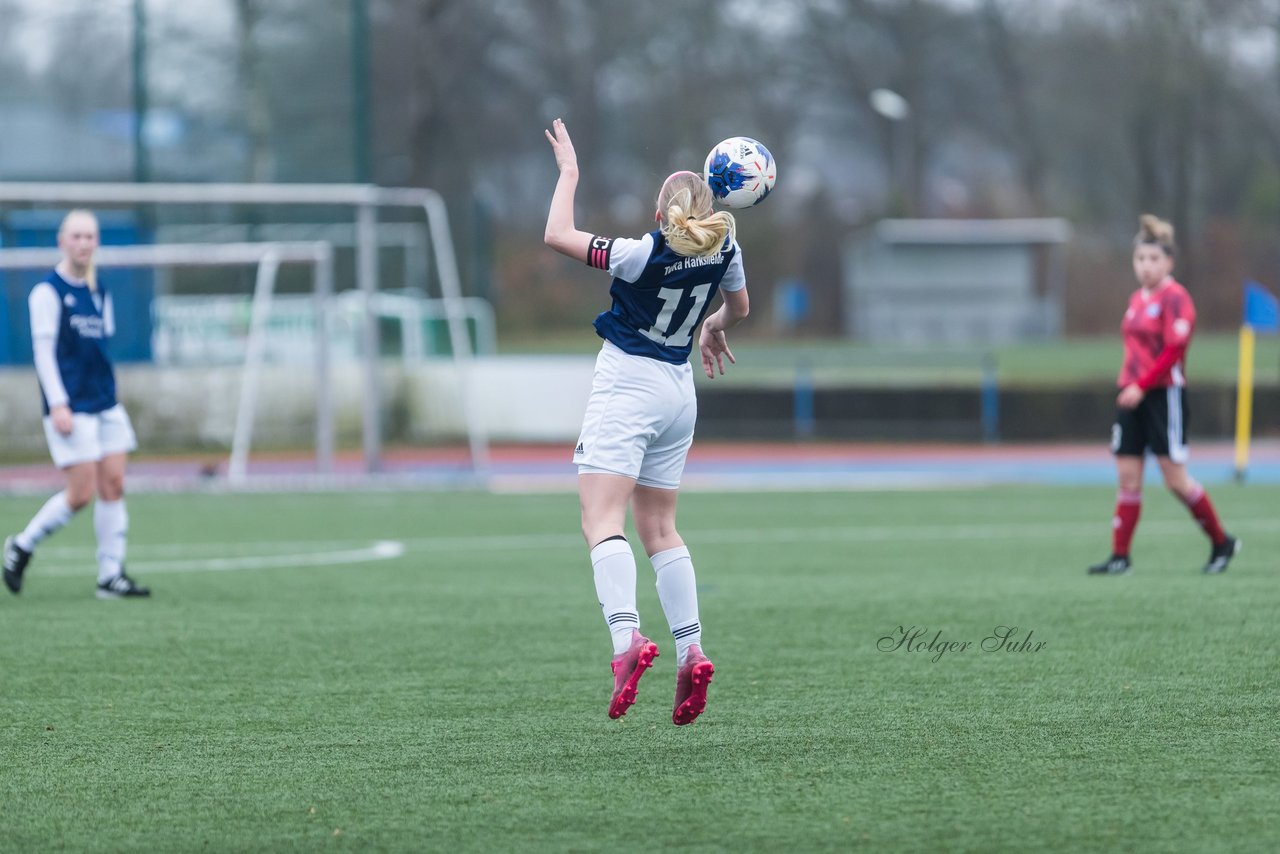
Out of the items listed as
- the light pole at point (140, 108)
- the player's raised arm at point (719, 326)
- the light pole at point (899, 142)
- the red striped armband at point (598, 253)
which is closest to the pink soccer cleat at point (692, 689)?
the player's raised arm at point (719, 326)

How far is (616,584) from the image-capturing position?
5.86 m

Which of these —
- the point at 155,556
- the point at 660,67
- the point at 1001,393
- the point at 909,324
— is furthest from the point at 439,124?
the point at 155,556

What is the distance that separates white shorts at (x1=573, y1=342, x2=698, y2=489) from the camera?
230 inches

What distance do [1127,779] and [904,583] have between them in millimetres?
4979

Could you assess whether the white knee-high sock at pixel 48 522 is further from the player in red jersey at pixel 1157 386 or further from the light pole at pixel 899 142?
the light pole at pixel 899 142

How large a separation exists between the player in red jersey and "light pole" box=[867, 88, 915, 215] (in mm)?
42643

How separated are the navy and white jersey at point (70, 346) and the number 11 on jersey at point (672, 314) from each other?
4.35 m

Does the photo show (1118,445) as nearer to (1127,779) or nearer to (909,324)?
(1127,779)

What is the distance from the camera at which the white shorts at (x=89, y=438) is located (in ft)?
30.2

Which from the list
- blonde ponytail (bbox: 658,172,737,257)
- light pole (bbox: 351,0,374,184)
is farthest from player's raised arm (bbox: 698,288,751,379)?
light pole (bbox: 351,0,374,184)

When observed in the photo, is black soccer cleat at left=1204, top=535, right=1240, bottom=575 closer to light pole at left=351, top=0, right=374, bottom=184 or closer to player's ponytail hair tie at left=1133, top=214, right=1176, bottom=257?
player's ponytail hair tie at left=1133, top=214, right=1176, bottom=257

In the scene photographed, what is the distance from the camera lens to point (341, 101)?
19.6m

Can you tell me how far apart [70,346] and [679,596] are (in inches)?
179

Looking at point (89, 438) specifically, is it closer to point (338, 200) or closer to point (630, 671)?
point (630, 671)
